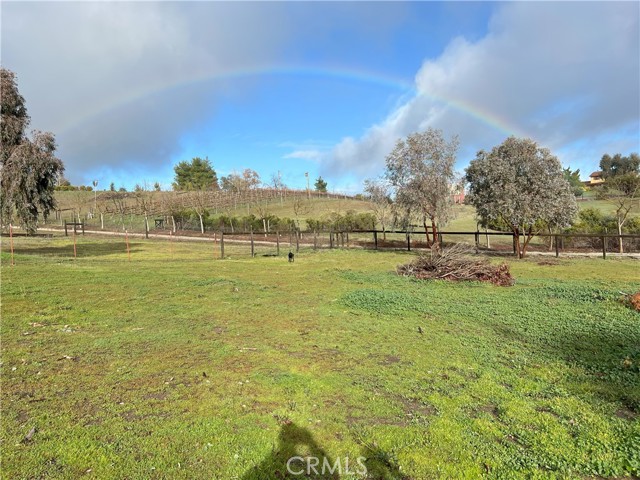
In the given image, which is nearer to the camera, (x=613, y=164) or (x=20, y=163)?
(x=20, y=163)

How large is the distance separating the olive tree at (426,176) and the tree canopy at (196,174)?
7227 centimetres

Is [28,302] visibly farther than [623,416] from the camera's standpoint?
Yes

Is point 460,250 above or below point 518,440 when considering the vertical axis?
above


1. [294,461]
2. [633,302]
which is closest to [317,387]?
[294,461]

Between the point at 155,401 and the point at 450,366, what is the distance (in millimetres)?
3614

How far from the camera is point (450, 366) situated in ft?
17.0

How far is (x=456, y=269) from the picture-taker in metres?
13.1

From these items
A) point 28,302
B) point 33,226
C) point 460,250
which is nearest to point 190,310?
point 28,302

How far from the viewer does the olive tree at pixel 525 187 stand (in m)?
20.2

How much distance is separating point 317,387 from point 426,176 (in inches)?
728

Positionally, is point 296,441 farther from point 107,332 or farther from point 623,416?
point 107,332

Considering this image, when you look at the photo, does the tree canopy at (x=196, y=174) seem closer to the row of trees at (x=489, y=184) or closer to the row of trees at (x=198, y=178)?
the row of trees at (x=198, y=178)

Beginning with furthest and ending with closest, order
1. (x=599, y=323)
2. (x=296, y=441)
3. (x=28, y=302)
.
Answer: (x=28, y=302) → (x=599, y=323) → (x=296, y=441)

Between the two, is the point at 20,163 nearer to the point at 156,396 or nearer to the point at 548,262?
the point at 156,396
